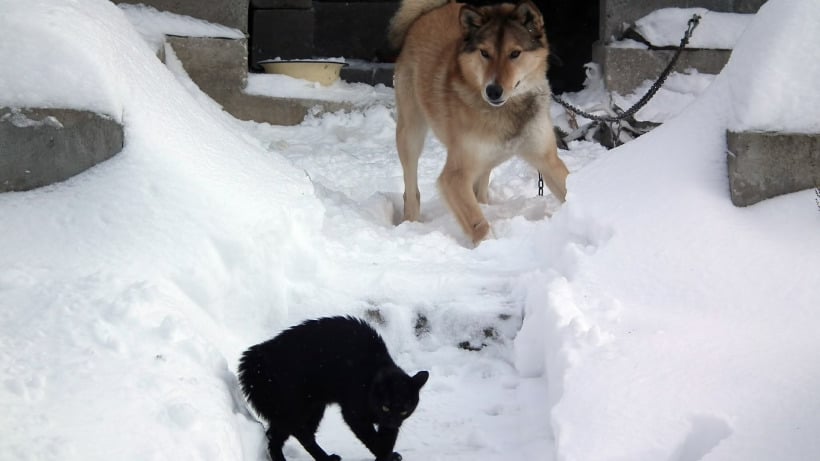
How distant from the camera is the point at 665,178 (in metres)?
3.98

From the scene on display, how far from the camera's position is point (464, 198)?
5402mm

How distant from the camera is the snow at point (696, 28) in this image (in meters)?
8.27

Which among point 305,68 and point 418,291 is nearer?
point 418,291

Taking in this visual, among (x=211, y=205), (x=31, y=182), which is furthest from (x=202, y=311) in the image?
(x=31, y=182)

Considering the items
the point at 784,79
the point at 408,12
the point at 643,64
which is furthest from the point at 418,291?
the point at 643,64

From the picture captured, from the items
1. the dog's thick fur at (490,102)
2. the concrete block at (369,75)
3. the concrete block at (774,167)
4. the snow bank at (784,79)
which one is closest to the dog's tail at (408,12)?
the dog's thick fur at (490,102)

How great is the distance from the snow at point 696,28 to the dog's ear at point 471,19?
3255 millimetres

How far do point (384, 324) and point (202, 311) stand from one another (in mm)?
848

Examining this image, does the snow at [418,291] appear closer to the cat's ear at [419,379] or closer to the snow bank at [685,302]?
the snow bank at [685,302]

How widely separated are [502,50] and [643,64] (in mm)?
3400

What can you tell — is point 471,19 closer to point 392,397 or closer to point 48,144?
point 48,144

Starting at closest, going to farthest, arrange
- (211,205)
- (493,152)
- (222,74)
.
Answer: (211,205) → (493,152) → (222,74)

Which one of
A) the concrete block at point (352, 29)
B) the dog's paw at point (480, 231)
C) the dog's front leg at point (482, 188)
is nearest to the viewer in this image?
the dog's paw at point (480, 231)

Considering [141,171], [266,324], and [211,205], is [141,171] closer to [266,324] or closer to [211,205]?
[211,205]
